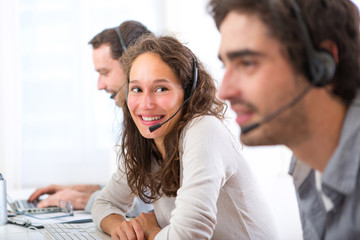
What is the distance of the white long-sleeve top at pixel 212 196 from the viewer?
116 centimetres

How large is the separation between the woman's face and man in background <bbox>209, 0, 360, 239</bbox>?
0.53m

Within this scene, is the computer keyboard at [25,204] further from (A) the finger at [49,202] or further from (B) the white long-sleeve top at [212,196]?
(B) the white long-sleeve top at [212,196]

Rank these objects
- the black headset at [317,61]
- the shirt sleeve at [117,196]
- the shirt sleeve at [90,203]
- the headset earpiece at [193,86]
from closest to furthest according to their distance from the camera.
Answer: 1. the black headset at [317,61]
2. the headset earpiece at [193,86]
3. the shirt sleeve at [117,196]
4. the shirt sleeve at [90,203]

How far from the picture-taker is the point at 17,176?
13.9ft

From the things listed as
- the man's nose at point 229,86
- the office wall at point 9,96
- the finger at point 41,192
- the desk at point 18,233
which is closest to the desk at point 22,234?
the desk at point 18,233

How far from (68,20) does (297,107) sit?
12.5 feet

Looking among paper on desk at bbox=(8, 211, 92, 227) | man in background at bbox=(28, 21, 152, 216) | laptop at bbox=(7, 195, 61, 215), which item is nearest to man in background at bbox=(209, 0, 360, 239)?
paper on desk at bbox=(8, 211, 92, 227)

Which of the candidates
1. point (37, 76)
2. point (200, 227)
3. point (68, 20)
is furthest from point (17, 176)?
point (200, 227)

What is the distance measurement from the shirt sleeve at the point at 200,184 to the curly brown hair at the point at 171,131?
148mm

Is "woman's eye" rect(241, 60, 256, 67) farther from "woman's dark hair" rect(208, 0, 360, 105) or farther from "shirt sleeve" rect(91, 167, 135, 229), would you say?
"shirt sleeve" rect(91, 167, 135, 229)

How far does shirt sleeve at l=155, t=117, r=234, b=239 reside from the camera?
116cm

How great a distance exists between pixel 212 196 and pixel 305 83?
1.45 feet

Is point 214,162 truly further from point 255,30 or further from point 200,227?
point 255,30

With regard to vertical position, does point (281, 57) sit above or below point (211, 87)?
above
